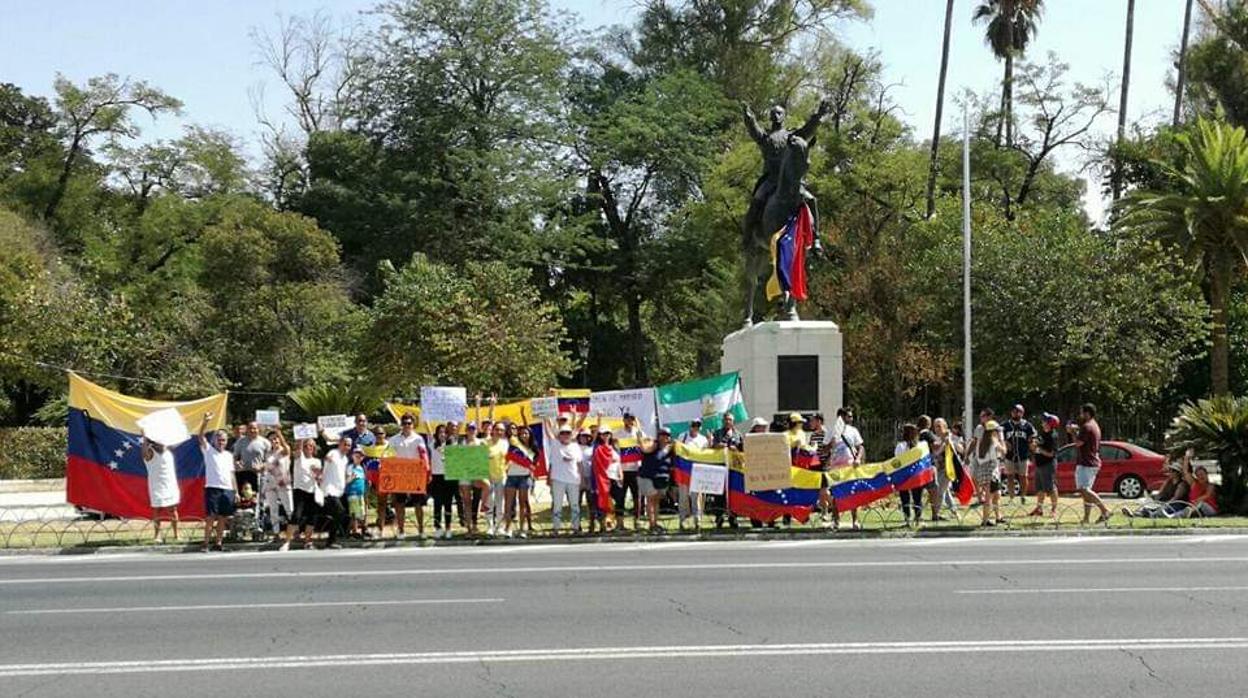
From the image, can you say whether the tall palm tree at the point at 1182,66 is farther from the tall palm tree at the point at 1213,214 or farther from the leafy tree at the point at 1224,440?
the leafy tree at the point at 1224,440

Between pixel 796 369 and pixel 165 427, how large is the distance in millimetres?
10502

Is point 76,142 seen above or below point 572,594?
above

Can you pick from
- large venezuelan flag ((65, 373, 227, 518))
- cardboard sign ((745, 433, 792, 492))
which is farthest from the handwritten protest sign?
cardboard sign ((745, 433, 792, 492))

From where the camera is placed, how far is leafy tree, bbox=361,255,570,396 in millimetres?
38938

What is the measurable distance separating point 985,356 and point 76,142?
3815 cm

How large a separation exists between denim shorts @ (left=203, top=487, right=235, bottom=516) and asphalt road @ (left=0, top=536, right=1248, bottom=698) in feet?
6.52

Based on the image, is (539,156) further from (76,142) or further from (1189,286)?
(1189,286)

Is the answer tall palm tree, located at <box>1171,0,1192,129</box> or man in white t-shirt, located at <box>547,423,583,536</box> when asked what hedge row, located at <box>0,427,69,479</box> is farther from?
tall palm tree, located at <box>1171,0,1192,129</box>

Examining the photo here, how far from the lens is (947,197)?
46.7m

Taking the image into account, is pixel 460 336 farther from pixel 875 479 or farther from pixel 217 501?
pixel 875 479

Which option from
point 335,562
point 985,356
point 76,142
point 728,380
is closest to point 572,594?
point 335,562

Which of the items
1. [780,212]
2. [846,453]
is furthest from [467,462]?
[780,212]

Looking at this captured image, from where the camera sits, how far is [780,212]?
25.1 m

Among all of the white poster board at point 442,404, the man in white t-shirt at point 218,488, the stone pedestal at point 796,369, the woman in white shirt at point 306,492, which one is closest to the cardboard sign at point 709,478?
the stone pedestal at point 796,369
